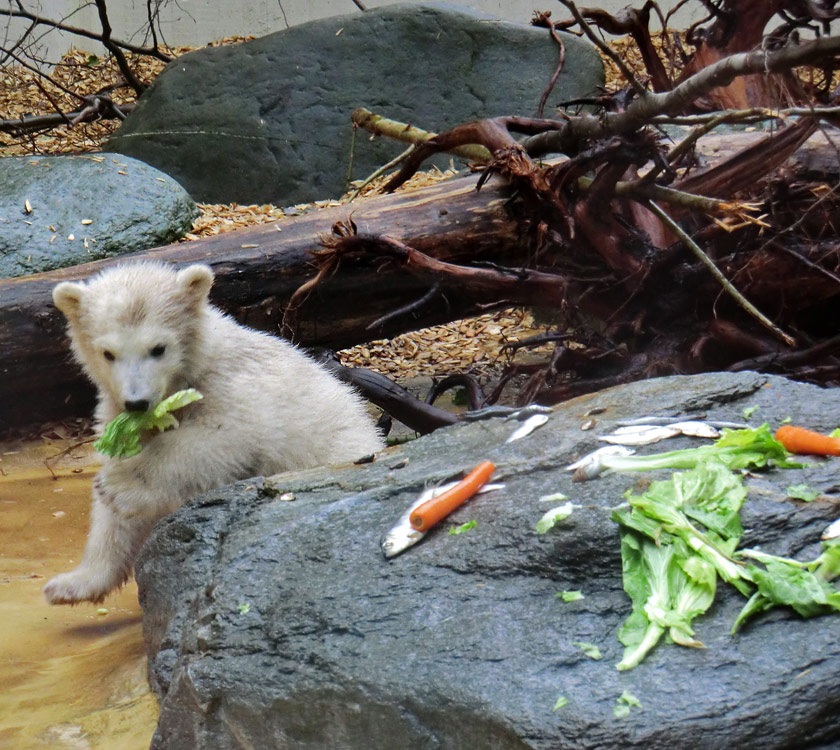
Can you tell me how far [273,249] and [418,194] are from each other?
1.02 m

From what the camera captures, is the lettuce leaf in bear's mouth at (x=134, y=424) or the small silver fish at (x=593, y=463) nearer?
the small silver fish at (x=593, y=463)

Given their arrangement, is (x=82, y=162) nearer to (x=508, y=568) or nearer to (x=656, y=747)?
(x=508, y=568)

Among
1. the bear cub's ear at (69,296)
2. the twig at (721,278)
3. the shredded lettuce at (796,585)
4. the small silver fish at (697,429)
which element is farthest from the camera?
the twig at (721,278)

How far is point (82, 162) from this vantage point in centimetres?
828

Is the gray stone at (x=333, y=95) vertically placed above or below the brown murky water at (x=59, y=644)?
above

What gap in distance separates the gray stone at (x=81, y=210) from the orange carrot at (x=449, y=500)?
5.24 metres

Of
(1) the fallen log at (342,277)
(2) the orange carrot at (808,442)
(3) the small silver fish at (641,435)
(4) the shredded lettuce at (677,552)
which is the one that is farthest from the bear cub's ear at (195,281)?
(2) the orange carrot at (808,442)

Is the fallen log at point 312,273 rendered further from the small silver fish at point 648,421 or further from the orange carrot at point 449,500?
the orange carrot at point 449,500

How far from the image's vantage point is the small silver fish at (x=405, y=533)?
264 cm

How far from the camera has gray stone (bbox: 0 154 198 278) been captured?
23.7 ft

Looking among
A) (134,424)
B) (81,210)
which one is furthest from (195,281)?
(81,210)

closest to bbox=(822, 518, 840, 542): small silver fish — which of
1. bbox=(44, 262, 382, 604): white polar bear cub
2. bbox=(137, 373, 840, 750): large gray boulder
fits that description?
bbox=(137, 373, 840, 750): large gray boulder

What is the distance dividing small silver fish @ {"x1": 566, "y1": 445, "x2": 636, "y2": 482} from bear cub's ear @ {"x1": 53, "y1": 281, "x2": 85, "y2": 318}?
231 cm

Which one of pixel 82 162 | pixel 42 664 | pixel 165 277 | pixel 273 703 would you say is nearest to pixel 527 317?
pixel 82 162
